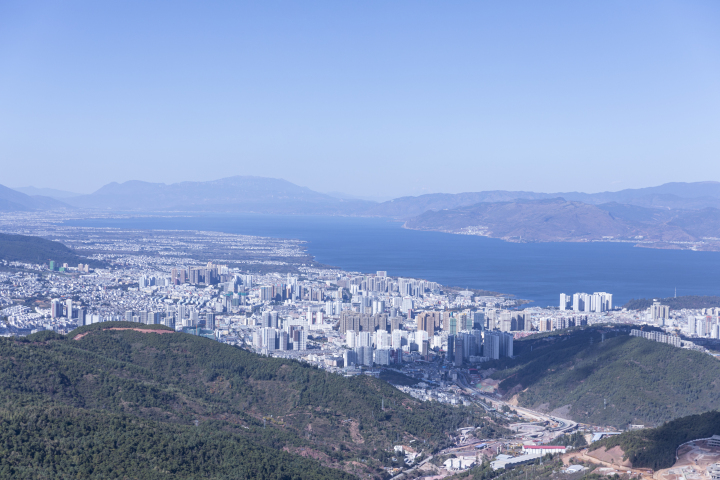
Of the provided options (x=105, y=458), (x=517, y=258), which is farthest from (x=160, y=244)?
(x=105, y=458)

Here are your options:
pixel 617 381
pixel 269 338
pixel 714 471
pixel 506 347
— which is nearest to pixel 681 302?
pixel 506 347

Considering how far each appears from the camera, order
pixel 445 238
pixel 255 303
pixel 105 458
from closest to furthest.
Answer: pixel 105 458, pixel 255 303, pixel 445 238

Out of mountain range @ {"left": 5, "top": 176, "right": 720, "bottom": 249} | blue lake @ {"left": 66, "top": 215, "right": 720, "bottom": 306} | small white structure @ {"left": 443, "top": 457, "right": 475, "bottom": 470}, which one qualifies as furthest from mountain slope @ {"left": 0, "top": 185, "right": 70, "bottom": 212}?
small white structure @ {"left": 443, "top": 457, "right": 475, "bottom": 470}

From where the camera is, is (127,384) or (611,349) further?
(611,349)

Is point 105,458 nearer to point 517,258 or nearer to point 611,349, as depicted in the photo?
point 611,349

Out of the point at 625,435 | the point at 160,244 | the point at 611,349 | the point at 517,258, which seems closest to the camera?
the point at 625,435

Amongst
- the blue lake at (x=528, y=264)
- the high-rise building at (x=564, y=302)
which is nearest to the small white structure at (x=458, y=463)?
the high-rise building at (x=564, y=302)
